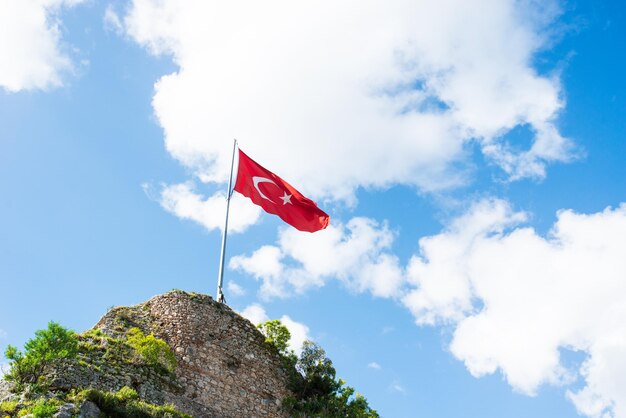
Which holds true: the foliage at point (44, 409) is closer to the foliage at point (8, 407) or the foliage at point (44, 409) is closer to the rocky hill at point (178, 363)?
the foliage at point (8, 407)

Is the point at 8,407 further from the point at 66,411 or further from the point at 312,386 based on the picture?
the point at 312,386

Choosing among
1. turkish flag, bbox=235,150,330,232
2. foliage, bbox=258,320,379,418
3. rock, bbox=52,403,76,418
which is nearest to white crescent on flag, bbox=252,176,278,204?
turkish flag, bbox=235,150,330,232

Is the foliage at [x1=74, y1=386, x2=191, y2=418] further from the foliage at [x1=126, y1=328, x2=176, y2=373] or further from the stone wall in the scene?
the foliage at [x1=126, y1=328, x2=176, y2=373]

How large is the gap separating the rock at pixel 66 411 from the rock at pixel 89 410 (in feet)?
0.75

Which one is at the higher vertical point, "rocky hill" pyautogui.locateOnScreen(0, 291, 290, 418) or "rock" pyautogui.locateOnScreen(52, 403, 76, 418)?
"rocky hill" pyautogui.locateOnScreen(0, 291, 290, 418)

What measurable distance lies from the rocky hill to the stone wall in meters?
0.04

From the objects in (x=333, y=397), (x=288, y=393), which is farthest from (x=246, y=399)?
(x=333, y=397)

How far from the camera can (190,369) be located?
86.2 ft

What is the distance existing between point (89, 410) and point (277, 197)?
17.1 m

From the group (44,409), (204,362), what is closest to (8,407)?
(44,409)

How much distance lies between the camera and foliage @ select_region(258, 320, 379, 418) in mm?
27844

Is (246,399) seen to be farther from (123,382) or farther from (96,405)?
(96,405)

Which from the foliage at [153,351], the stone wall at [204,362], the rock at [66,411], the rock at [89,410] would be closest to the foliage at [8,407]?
the rock at [66,411]

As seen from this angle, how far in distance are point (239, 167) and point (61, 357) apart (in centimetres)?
1525
